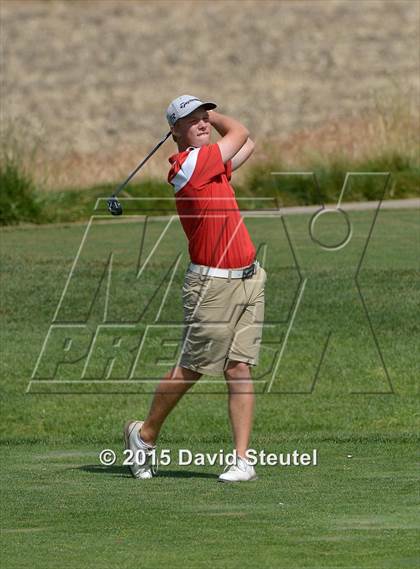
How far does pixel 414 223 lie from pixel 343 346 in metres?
5.38

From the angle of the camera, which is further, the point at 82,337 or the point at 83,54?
the point at 83,54

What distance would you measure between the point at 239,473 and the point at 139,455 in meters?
0.58

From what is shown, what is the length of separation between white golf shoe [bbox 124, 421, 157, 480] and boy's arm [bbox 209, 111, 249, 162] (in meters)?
1.52

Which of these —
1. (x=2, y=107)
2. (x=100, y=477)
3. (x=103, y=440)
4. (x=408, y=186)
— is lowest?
(x=2, y=107)

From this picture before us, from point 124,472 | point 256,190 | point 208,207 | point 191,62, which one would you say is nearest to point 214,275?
point 208,207

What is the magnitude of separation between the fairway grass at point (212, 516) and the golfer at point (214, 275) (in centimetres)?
37

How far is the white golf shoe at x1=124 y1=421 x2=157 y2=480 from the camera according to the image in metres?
8.43

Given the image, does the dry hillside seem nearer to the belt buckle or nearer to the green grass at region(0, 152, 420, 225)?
the green grass at region(0, 152, 420, 225)

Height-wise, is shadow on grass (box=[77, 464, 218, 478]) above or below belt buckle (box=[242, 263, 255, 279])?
below

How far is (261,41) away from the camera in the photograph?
47500 millimetres

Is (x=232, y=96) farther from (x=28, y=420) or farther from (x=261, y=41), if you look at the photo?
(x=28, y=420)

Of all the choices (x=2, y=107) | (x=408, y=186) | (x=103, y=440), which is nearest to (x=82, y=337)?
(x=103, y=440)

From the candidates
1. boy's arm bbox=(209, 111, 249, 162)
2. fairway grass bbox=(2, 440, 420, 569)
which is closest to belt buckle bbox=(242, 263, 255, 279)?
boy's arm bbox=(209, 111, 249, 162)

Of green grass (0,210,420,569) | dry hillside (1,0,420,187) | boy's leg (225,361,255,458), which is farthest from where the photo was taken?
dry hillside (1,0,420,187)
